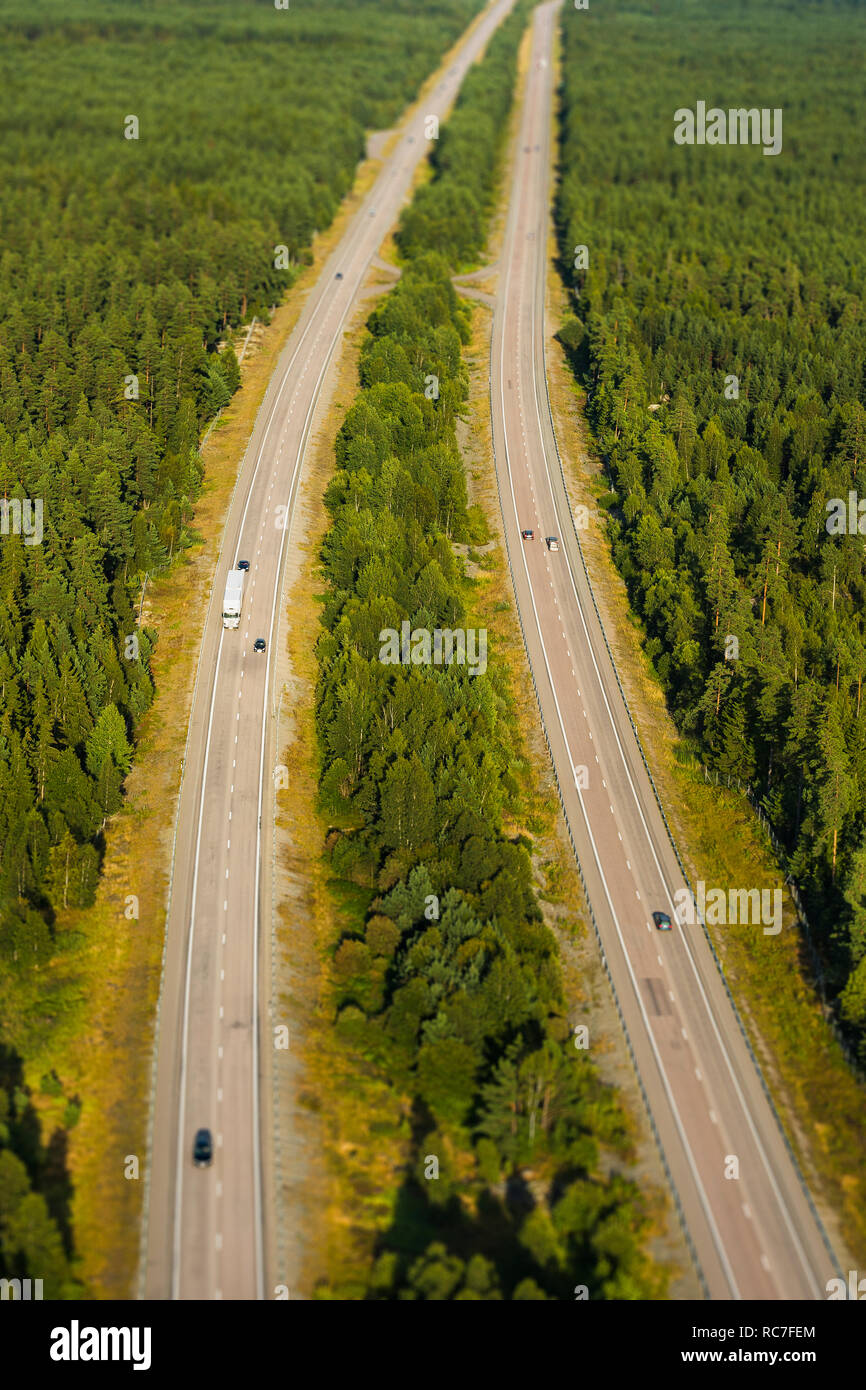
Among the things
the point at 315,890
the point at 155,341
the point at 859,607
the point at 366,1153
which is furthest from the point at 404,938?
the point at 155,341

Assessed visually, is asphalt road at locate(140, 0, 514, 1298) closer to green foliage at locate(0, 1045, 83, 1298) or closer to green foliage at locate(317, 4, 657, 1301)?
green foliage at locate(0, 1045, 83, 1298)

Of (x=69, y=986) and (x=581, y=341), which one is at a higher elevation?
(x=581, y=341)

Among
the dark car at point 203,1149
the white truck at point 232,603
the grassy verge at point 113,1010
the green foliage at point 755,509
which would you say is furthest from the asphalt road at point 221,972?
the green foliage at point 755,509

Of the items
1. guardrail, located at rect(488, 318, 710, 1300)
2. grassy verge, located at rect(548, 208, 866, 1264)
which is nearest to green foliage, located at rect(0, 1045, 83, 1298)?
guardrail, located at rect(488, 318, 710, 1300)

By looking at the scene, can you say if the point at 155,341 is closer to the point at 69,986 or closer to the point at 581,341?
the point at 581,341

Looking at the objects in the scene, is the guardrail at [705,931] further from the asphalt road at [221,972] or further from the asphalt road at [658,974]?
the asphalt road at [221,972]
